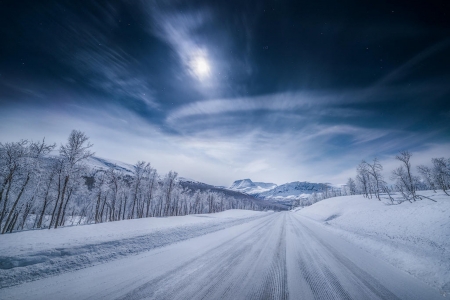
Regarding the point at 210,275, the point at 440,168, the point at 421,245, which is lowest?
the point at 210,275

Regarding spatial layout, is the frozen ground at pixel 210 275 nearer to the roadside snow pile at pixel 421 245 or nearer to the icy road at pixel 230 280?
the icy road at pixel 230 280

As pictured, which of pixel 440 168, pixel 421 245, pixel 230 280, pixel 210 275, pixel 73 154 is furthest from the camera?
pixel 440 168

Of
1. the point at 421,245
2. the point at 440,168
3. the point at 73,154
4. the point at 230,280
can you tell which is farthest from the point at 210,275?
the point at 440,168

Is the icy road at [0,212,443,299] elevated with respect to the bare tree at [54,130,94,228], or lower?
lower

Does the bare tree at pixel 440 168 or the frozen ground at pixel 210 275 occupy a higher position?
the bare tree at pixel 440 168

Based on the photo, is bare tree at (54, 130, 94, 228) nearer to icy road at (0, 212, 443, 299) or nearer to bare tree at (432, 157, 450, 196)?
icy road at (0, 212, 443, 299)

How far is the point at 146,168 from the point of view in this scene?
39.6 m

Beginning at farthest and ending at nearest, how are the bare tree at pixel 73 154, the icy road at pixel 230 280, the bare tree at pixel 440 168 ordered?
the bare tree at pixel 440 168
the bare tree at pixel 73 154
the icy road at pixel 230 280

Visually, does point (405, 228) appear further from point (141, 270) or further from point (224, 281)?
point (141, 270)

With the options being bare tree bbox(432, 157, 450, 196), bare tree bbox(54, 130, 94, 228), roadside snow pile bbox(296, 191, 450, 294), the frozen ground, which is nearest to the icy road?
the frozen ground

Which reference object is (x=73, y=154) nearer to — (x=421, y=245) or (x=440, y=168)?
(x=421, y=245)

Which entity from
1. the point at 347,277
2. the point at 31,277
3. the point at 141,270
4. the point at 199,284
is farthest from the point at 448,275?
the point at 31,277

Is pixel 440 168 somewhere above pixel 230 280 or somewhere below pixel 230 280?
above

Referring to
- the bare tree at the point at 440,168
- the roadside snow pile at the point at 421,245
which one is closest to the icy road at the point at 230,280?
the roadside snow pile at the point at 421,245
